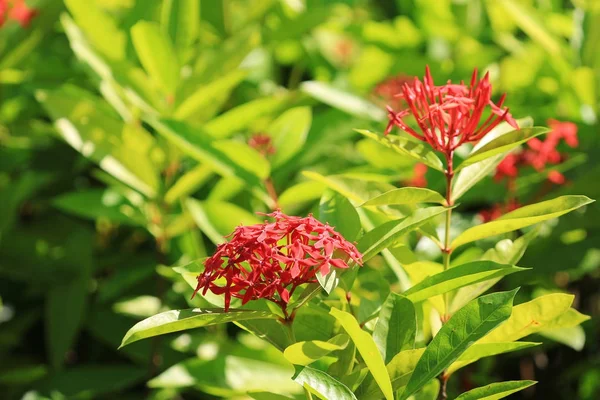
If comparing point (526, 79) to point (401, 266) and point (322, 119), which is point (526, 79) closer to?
point (322, 119)

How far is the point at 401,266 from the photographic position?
1.38 metres

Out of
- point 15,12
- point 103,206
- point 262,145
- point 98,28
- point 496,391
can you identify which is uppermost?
point 15,12

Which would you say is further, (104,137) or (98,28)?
(98,28)

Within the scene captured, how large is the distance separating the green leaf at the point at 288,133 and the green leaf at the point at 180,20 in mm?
354

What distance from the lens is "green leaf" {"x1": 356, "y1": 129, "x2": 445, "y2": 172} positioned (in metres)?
1.22

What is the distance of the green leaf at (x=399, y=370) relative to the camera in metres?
1.11

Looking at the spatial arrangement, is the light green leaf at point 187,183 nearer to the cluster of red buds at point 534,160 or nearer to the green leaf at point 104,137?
the green leaf at point 104,137

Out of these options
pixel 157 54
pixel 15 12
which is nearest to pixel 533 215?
pixel 157 54

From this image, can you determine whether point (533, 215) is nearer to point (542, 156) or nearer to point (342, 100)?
point (542, 156)

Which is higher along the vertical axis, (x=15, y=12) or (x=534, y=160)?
(x=15, y=12)

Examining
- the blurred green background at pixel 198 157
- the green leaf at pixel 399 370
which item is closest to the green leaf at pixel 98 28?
the blurred green background at pixel 198 157

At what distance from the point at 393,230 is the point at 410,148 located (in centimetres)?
17

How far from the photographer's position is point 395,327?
3.80 feet

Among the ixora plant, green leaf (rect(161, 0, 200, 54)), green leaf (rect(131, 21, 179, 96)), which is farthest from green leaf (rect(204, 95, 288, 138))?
the ixora plant
